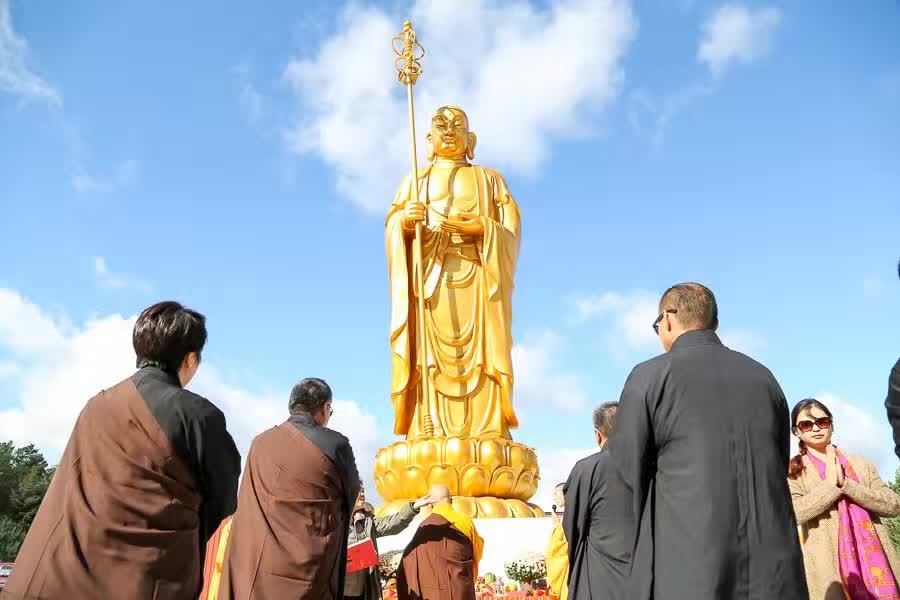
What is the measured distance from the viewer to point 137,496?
2.07 metres

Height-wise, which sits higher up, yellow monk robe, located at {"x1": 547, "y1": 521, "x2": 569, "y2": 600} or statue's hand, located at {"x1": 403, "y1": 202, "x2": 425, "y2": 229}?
statue's hand, located at {"x1": 403, "y1": 202, "x2": 425, "y2": 229}

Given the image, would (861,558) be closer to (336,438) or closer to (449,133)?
(336,438)

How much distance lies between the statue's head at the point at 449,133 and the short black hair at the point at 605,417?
7.86 m

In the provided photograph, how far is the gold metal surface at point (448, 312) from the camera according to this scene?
9633 mm

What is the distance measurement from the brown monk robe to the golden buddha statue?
7.26 metres

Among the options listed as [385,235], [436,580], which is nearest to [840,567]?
[436,580]

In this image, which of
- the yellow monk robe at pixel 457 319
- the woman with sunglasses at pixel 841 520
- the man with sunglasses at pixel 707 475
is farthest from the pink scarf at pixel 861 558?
the yellow monk robe at pixel 457 319

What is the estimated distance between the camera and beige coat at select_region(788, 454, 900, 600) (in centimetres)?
321

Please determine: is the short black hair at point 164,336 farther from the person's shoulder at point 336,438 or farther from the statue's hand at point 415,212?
the statue's hand at point 415,212

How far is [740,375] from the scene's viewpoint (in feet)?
7.16

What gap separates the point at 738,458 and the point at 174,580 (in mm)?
1380

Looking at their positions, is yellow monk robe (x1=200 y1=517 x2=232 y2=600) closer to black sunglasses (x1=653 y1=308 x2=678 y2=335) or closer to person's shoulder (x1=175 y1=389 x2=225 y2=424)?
person's shoulder (x1=175 y1=389 x2=225 y2=424)

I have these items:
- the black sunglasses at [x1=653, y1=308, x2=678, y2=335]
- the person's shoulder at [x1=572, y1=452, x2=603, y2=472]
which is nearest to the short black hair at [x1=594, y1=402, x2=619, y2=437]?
the person's shoulder at [x1=572, y1=452, x2=603, y2=472]

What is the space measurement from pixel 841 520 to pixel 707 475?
155cm
